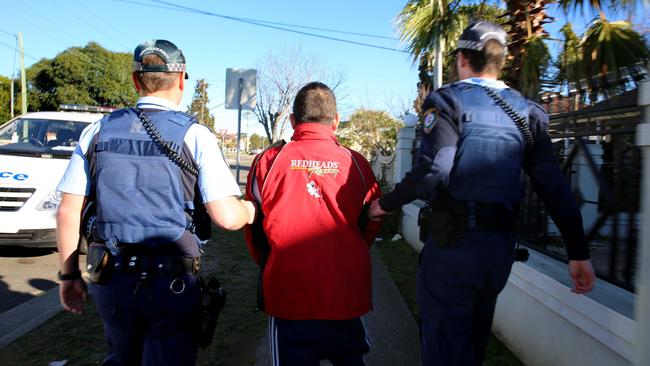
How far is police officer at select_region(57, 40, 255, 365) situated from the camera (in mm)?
1913

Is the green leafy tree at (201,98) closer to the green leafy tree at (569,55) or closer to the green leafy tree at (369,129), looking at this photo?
the green leafy tree at (369,129)

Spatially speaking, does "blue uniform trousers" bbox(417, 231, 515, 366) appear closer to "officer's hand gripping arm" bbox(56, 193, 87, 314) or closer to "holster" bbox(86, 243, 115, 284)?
"holster" bbox(86, 243, 115, 284)

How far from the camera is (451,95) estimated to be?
6.76ft

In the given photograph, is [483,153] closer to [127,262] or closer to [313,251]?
[313,251]

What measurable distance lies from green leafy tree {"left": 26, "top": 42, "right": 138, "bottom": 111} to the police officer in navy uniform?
101ft

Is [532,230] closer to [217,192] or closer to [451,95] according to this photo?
[451,95]

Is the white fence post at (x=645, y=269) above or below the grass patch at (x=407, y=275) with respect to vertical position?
above

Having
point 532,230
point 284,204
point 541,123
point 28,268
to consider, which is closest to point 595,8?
point 532,230

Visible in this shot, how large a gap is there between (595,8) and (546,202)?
14.6ft

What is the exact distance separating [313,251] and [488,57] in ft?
3.93

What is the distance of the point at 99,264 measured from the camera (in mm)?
1896

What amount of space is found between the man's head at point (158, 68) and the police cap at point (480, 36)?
4.33 ft

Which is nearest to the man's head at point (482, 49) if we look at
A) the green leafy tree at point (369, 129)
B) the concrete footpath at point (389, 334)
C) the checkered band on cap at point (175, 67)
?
the checkered band on cap at point (175, 67)

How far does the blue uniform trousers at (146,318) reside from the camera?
193 cm
